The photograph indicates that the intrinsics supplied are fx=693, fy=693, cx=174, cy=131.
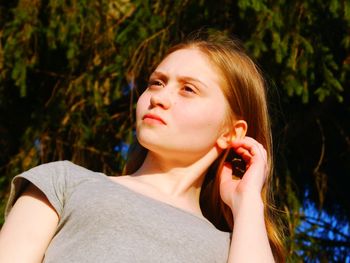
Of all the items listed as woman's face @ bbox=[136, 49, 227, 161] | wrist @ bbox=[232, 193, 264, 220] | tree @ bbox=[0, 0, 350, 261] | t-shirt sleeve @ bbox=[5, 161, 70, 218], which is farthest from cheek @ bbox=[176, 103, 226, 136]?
tree @ bbox=[0, 0, 350, 261]

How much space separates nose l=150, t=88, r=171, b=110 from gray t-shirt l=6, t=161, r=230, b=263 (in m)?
0.27

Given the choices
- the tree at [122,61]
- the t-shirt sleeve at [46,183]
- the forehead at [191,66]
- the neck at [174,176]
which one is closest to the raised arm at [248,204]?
the neck at [174,176]

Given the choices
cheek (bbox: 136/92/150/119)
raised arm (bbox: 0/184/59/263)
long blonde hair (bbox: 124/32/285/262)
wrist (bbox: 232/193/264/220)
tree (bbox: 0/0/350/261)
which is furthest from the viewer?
tree (bbox: 0/0/350/261)

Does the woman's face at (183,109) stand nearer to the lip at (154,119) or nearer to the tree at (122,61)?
the lip at (154,119)

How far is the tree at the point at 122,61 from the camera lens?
138 inches

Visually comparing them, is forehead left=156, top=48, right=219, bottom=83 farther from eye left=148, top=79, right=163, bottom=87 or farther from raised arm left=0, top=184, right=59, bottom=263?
raised arm left=0, top=184, right=59, bottom=263

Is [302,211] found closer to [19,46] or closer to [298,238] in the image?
[298,238]

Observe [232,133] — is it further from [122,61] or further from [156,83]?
[122,61]

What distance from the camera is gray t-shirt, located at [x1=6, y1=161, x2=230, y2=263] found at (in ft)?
5.76

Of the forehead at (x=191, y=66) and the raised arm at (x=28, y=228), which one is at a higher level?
the forehead at (x=191, y=66)

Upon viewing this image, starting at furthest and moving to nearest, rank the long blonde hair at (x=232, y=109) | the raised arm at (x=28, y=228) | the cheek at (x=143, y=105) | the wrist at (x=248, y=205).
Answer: the long blonde hair at (x=232, y=109) < the cheek at (x=143, y=105) < the wrist at (x=248, y=205) < the raised arm at (x=28, y=228)

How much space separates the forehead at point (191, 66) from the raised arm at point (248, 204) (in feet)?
0.83

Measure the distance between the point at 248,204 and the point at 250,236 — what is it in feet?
0.44

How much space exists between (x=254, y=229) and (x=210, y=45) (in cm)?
69
